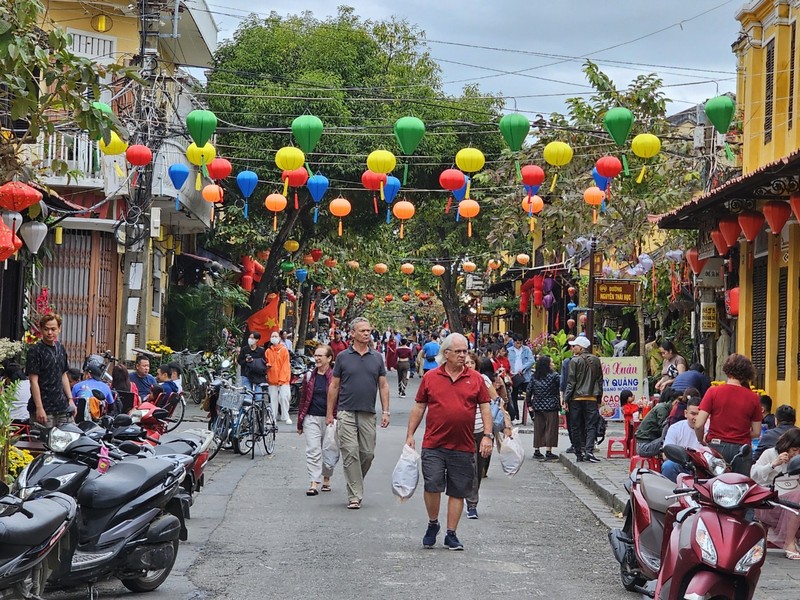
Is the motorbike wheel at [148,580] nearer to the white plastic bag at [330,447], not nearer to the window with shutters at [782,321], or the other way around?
the white plastic bag at [330,447]

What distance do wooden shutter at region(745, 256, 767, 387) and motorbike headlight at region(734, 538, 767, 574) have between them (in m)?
11.5

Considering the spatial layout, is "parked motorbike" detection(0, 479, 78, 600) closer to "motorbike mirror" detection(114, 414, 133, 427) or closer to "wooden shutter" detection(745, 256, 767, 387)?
"motorbike mirror" detection(114, 414, 133, 427)

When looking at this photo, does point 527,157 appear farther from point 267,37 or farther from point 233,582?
point 233,582

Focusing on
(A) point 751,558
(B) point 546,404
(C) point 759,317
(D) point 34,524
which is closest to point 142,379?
(B) point 546,404

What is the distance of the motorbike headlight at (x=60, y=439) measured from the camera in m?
8.20

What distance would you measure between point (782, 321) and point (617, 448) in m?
3.97

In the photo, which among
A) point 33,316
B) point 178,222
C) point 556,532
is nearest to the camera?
point 556,532

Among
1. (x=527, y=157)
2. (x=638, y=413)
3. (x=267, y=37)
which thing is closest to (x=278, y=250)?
(x=267, y=37)

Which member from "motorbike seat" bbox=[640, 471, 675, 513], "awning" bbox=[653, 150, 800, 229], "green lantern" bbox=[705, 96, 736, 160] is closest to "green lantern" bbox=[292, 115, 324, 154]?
"awning" bbox=[653, 150, 800, 229]

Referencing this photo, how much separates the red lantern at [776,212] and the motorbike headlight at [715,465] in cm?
766

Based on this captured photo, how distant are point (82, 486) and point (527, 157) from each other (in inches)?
754

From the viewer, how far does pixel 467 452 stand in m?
10.9

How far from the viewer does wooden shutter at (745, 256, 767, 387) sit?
59.5 ft

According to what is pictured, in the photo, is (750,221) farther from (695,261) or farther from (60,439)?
(60,439)
